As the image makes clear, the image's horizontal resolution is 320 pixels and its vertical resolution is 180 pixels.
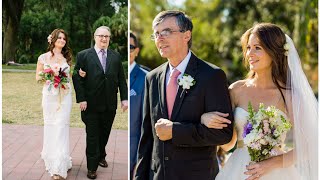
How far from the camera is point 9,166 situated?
3898 mm

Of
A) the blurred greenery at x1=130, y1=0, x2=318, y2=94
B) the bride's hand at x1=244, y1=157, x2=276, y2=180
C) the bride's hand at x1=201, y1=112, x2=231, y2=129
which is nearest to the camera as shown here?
the bride's hand at x1=201, y1=112, x2=231, y2=129

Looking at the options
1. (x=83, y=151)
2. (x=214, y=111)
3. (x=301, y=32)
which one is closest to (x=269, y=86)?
(x=214, y=111)

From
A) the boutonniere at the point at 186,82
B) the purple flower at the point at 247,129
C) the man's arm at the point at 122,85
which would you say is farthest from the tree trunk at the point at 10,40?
the purple flower at the point at 247,129

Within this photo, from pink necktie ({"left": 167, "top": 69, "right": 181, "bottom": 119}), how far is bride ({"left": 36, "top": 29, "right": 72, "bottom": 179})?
129cm

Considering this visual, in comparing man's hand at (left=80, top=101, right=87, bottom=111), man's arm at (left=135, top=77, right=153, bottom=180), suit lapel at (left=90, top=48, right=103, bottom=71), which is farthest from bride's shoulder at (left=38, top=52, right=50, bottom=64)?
man's arm at (left=135, top=77, right=153, bottom=180)

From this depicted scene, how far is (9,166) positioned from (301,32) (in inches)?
106

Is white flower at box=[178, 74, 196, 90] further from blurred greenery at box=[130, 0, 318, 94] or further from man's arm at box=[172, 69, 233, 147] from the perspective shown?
blurred greenery at box=[130, 0, 318, 94]

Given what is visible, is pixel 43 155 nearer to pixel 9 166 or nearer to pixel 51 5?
pixel 9 166

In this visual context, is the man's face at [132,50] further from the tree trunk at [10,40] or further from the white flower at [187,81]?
the white flower at [187,81]

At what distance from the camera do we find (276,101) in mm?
2900

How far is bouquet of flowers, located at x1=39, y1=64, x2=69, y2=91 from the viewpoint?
3742 millimetres

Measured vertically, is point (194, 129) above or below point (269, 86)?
below

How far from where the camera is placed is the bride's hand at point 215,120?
99.9 inches

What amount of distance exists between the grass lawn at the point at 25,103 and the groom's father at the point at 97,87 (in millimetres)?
70
